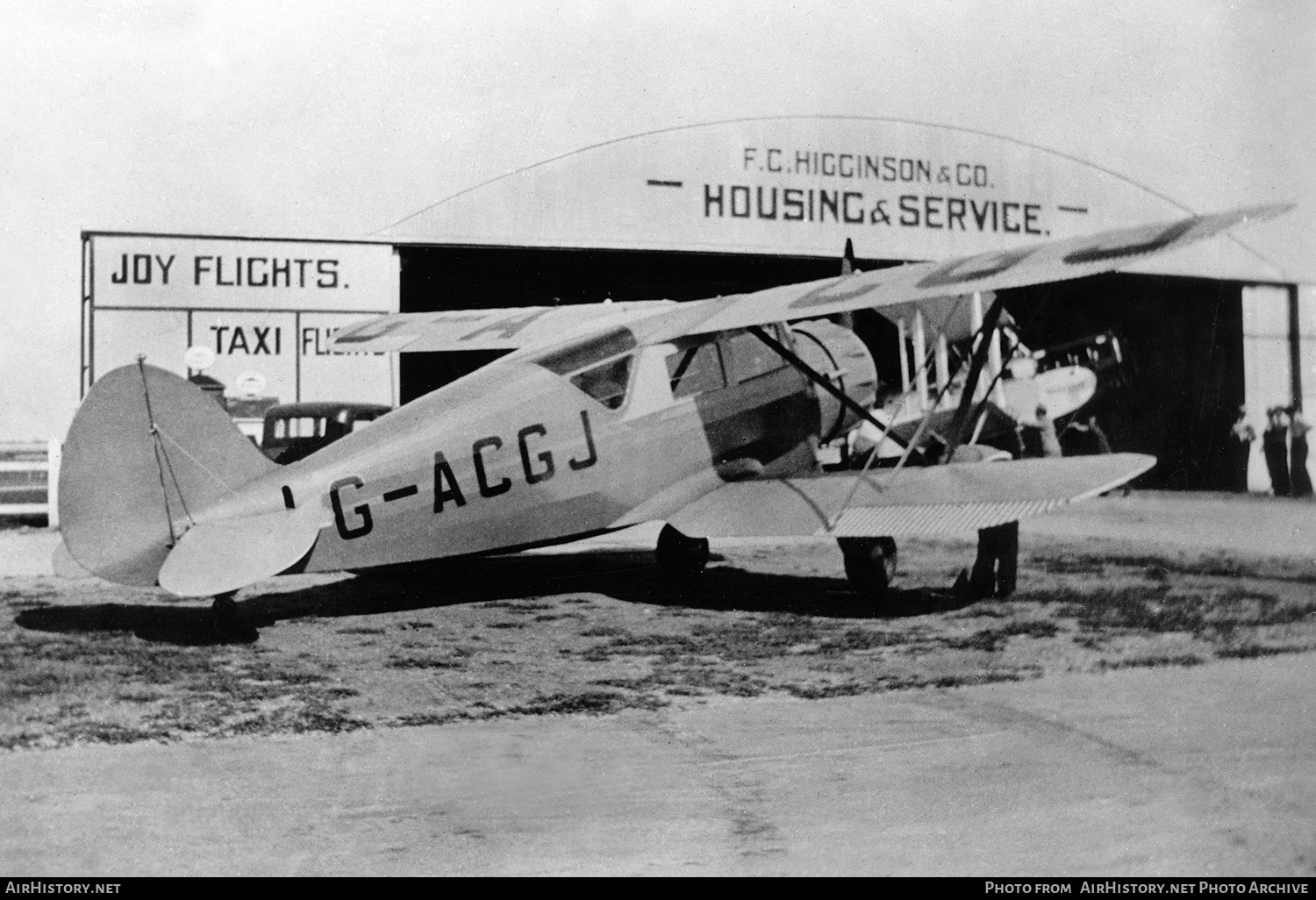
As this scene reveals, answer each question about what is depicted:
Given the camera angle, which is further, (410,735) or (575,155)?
(575,155)

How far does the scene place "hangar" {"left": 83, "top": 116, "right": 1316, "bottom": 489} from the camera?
6.31 metres

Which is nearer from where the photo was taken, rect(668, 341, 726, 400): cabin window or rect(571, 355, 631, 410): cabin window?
rect(571, 355, 631, 410): cabin window

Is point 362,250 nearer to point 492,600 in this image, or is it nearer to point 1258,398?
point 492,600

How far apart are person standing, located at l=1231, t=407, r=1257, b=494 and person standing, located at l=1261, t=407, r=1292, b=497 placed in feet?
0.28

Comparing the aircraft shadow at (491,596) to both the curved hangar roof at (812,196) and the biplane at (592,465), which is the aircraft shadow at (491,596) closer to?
the biplane at (592,465)

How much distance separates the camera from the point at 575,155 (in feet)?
20.2

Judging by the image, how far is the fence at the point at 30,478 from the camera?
6.68 meters

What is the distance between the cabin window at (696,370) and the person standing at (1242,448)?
326cm

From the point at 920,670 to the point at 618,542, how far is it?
377 centimetres

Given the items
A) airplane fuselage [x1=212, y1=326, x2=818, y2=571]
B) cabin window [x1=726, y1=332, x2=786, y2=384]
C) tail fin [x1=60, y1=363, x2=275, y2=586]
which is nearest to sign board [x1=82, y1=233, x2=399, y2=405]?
tail fin [x1=60, y1=363, x2=275, y2=586]

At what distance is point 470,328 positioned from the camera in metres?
8.27
